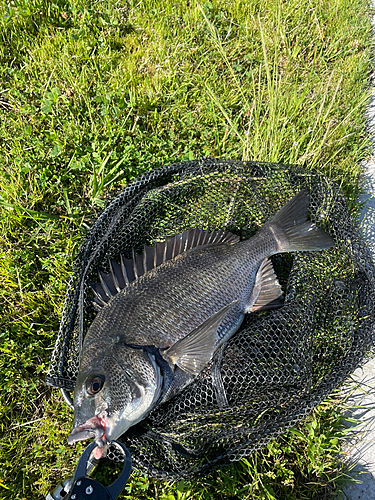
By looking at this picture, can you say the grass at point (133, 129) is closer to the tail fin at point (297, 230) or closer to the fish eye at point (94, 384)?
the fish eye at point (94, 384)

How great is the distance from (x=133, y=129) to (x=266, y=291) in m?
2.11

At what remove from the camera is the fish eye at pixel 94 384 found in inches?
80.5

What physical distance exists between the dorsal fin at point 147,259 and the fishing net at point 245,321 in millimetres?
137

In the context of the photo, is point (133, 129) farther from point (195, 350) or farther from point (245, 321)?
point (195, 350)

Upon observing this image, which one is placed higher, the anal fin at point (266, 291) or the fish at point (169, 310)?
the fish at point (169, 310)

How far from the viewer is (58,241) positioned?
10.6 ft

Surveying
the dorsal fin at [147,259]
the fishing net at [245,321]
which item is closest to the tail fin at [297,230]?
the fishing net at [245,321]

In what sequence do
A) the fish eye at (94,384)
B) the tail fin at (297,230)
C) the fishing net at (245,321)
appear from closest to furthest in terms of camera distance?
the fish eye at (94,384), the fishing net at (245,321), the tail fin at (297,230)

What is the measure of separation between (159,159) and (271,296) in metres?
1.74

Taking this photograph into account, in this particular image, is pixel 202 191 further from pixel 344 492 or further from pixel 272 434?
pixel 344 492

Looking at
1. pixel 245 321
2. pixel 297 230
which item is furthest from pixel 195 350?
pixel 297 230

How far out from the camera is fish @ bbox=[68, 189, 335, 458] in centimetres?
208

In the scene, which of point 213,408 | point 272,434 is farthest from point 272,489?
point 213,408

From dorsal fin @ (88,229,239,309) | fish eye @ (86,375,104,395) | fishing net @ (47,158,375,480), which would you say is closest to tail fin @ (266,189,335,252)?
fishing net @ (47,158,375,480)
